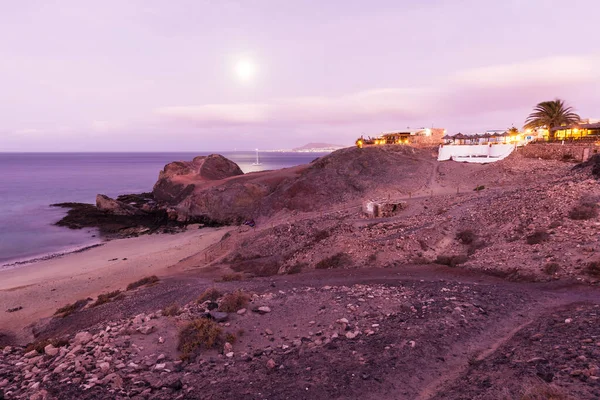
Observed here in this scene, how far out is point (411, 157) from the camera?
2228 inches

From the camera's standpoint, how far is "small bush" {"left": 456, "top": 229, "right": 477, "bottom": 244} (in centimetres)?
2112

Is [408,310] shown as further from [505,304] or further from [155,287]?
[155,287]

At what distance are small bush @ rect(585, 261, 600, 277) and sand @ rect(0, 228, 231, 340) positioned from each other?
2500 cm

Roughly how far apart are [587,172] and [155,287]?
3298 centimetres

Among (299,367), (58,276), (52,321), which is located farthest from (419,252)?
(58,276)

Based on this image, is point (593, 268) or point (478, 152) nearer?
point (593, 268)

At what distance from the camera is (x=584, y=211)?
19.2 metres

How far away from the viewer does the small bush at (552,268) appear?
15.1 meters

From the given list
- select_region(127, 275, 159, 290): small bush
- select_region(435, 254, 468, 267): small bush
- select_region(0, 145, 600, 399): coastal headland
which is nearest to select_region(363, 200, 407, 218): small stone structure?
select_region(0, 145, 600, 399): coastal headland

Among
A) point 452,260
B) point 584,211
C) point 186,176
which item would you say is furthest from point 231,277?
point 186,176

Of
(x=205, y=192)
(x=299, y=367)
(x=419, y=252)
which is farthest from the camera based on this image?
(x=205, y=192)

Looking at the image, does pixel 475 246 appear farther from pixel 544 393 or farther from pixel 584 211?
pixel 544 393

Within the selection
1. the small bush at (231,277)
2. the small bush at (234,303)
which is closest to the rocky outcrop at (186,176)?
the small bush at (231,277)

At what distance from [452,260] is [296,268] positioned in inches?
359
